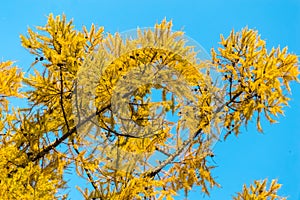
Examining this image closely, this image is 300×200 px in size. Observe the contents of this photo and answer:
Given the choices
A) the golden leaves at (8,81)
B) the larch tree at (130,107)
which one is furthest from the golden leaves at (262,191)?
the golden leaves at (8,81)

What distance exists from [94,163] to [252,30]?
225cm

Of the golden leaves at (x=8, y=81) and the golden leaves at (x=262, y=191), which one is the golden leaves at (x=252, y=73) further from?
the golden leaves at (x=8, y=81)

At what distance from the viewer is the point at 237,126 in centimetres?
468

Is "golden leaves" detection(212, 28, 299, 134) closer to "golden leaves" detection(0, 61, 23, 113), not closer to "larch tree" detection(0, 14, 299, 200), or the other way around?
"larch tree" detection(0, 14, 299, 200)

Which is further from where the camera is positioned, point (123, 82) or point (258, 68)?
point (258, 68)

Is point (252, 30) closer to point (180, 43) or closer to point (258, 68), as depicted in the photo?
point (258, 68)

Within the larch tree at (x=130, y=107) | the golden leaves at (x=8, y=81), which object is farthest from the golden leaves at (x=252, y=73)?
the golden leaves at (x=8, y=81)

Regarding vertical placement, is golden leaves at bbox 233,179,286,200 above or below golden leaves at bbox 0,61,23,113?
below

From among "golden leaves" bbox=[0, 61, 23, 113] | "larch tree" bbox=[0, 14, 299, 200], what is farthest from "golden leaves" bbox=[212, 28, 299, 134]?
"golden leaves" bbox=[0, 61, 23, 113]

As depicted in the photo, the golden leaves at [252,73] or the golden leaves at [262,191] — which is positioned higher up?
the golden leaves at [252,73]

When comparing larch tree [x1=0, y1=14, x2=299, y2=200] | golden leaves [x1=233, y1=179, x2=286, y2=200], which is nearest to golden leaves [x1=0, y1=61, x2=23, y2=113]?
larch tree [x1=0, y1=14, x2=299, y2=200]

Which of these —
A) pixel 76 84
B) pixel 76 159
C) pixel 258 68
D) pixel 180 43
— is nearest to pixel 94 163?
pixel 76 159

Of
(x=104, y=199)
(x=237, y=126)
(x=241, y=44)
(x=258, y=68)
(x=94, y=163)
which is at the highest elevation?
(x=241, y=44)

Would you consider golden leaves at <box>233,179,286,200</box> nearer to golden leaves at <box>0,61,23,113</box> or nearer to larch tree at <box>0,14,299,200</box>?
larch tree at <box>0,14,299,200</box>
